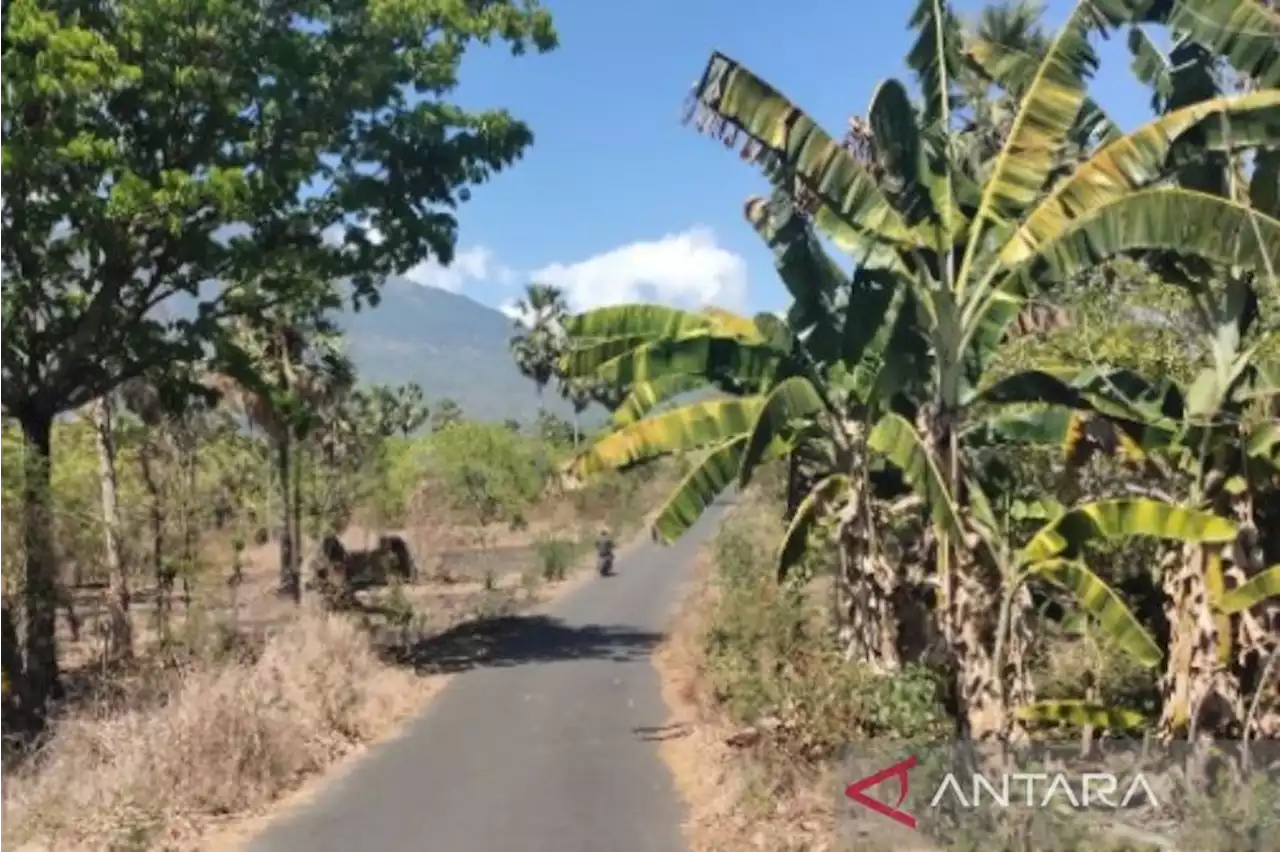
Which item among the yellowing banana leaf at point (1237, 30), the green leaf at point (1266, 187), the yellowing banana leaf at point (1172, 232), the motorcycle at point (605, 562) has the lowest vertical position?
the motorcycle at point (605, 562)

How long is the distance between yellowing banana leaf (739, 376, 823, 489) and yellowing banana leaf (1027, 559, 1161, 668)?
8.22 feet

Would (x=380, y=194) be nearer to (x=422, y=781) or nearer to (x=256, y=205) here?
(x=256, y=205)

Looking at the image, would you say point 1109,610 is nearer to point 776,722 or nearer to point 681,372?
point 776,722

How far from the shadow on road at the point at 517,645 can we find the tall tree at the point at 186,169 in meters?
6.02

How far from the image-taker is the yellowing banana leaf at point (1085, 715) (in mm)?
10602

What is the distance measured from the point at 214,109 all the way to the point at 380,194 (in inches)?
109

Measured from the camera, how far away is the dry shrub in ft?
35.2

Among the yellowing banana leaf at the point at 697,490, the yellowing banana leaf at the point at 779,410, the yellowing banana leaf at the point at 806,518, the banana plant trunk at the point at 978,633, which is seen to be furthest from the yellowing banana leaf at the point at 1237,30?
the yellowing banana leaf at the point at 697,490

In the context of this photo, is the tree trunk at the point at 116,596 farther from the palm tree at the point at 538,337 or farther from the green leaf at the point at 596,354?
the palm tree at the point at 538,337

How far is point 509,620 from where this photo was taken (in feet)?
89.9

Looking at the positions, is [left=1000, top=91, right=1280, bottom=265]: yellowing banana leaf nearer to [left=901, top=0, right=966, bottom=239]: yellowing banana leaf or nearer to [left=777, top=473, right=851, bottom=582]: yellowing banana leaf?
[left=901, top=0, right=966, bottom=239]: yellowing banana leaf

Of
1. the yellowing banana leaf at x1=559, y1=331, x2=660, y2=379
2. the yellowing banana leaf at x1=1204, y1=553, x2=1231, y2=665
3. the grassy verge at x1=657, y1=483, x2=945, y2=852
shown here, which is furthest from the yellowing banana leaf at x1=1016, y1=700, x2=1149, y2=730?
the yellowing banana leaf at x1=559, y1=331, x2=660, y2=379

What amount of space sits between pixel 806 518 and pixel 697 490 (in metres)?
1.47

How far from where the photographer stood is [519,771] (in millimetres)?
13609
